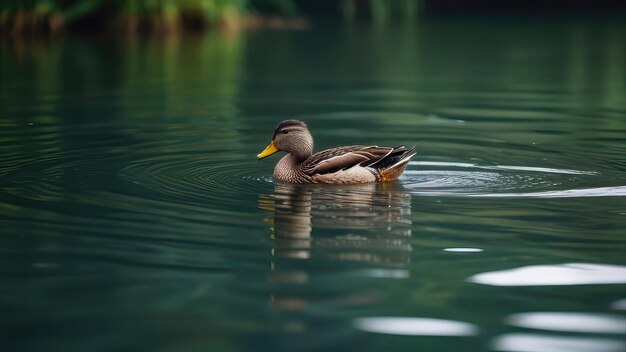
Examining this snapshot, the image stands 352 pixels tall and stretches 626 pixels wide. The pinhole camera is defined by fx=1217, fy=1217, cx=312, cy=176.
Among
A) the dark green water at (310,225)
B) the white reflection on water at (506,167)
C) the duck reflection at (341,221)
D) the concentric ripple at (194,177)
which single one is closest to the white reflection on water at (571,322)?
the dark green water at (310,225)

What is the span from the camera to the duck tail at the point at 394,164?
8203 mm

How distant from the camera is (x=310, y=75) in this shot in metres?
18.5

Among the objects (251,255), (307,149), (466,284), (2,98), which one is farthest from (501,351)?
(2,98)

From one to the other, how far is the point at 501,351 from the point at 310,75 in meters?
14.3

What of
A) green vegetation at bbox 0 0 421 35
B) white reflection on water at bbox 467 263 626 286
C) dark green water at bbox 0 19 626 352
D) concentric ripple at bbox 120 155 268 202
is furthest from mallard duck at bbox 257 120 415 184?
green vegetation at bbox 0 0 421 35

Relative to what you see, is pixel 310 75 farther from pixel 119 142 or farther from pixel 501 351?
pixel 501 351

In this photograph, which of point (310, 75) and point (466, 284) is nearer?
point (466, 284)

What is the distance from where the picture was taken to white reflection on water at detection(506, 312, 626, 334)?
4.67 metres

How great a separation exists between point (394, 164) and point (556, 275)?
2.76m

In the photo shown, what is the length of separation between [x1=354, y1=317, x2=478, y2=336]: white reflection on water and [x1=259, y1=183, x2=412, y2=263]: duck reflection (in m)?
0.99

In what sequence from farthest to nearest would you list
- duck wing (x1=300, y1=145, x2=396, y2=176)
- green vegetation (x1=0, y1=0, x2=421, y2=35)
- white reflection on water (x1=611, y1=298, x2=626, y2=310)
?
green vegetation (x1=0, y1=0, x2=421, y2=35) < duck wing (x1=300, y1=145, x2=396, y2=176) < white reflection on water (x1=611, y1=298, x2=626, y2=310)

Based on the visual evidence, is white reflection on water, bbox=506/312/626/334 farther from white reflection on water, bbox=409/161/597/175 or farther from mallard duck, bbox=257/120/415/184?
white reflection on water, bbox=409/161/597/175

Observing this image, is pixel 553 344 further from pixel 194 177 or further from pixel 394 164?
pixel 194 177

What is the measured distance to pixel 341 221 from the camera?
680cm
